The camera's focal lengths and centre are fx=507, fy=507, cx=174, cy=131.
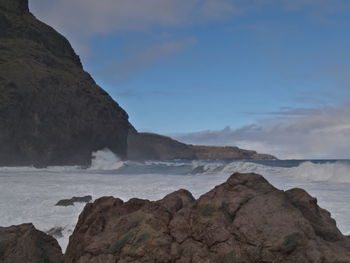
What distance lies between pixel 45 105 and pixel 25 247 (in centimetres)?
6919

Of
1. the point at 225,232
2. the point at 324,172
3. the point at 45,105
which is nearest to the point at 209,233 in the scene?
the point at 225,232

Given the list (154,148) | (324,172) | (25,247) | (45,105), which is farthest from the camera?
(154,148)

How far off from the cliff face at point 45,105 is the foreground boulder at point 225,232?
62.3 m

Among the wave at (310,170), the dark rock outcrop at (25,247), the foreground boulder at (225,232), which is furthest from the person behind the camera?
the wave at (310,170)

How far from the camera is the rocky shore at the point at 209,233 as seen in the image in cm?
667

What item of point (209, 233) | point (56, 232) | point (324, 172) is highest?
point (324, 172)

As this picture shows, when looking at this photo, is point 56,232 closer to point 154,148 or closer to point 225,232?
point 225,232

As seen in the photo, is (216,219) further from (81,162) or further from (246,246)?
(81,162)

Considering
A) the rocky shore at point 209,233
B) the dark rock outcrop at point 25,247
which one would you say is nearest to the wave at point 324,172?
the rocky shore at point 209,233

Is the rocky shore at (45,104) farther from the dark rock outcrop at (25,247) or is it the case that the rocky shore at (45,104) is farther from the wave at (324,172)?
the dark rock outcrop at (25,247)

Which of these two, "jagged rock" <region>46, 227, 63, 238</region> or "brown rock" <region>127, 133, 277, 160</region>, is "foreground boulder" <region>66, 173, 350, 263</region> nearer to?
"jagged rock" <region>46, 227, 63, 238</region>

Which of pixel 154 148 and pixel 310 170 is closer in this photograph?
pixel 310 170

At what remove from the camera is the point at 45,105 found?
74.9 metres

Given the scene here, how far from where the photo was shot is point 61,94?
7775 centimetres
